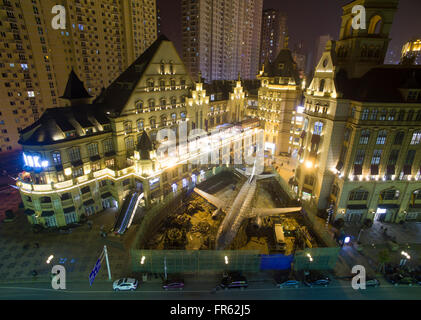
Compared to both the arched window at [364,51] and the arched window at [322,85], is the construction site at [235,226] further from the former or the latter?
the arched window at [364,51]

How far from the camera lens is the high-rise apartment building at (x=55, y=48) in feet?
227

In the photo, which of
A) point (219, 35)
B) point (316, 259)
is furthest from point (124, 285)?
point (219, 35)

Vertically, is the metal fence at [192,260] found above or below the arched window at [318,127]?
below

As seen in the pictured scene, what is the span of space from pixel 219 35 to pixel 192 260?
11275 cm

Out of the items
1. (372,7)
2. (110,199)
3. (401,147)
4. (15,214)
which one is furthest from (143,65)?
(401,147)

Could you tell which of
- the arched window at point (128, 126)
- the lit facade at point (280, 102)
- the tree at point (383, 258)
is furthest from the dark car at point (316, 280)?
Answer: the lit facade at point (280, 102)

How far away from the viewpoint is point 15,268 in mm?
35781

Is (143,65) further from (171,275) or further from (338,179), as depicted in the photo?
(338,179)

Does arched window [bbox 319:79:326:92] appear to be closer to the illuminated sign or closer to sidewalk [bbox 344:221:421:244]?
sidewalk [bbox 344:221:421:244]

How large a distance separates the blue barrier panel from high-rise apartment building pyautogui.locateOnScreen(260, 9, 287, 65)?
535ft

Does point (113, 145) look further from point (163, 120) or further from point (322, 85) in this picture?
point (322, 85)

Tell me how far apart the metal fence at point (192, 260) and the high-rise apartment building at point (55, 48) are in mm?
68222

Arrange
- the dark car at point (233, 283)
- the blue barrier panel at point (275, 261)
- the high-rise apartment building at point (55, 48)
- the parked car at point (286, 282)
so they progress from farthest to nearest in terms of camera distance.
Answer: the high-rise apartment building at point (55, 48), the blue barrier panel at point (275, 261), the parked car at point (286, 282), the dark car at point (233, 283)

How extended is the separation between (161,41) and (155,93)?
36.1ft
